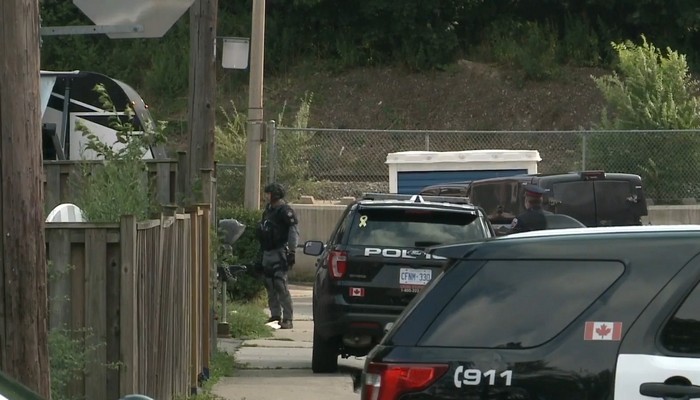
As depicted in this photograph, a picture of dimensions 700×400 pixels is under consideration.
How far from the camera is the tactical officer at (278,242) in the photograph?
1614 cm

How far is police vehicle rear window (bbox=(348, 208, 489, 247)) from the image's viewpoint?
1187cm

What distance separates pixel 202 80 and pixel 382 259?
2.98 meters

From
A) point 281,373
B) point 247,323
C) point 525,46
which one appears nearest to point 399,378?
point 281,373

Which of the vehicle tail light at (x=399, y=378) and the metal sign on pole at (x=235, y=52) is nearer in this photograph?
the vehicle tail light at (x=399, y=378)

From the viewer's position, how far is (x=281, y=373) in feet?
41.1

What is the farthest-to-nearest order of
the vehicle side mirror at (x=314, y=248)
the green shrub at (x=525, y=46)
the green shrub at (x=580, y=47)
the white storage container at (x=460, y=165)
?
the green shrub at (x=580, y=47) < the green shrub at (x=525, y=46) < the white storage container at (x=460, y=165) < the vehicle side mirror at (x=314, y=248)

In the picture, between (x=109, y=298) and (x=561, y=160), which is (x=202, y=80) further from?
(x=561, y=160)

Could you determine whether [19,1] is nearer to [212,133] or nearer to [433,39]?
[212,133]

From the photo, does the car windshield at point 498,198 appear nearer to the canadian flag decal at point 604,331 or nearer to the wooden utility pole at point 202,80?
the wooden utility pole at point 202,80

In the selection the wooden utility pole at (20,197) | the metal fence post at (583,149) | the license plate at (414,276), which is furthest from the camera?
the metal fence post at (583,149)

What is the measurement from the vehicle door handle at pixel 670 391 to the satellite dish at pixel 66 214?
14.5 ft

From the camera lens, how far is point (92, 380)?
7941 millimetres

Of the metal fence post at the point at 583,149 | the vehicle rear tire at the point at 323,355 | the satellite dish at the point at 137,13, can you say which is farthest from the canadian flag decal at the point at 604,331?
the metal fence post at the point at 583,149

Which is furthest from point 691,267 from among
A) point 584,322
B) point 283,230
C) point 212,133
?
point 283,230
